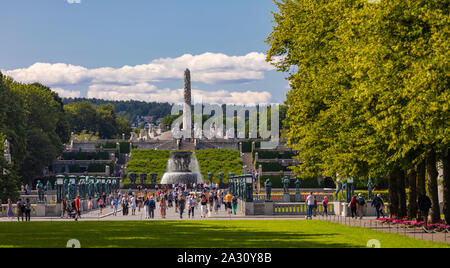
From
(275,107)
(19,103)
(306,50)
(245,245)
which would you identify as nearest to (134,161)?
(19,103)

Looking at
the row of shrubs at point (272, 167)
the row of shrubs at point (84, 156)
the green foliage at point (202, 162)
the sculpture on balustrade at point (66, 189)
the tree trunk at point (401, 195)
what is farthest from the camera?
A: the row of shrubs at point (84, 156)

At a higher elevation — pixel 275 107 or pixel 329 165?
pixel 275 107

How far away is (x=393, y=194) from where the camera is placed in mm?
42188

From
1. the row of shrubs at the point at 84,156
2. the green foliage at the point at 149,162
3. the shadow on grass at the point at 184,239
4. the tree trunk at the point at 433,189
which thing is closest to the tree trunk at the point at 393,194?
the tree trunk at the point at 433,189

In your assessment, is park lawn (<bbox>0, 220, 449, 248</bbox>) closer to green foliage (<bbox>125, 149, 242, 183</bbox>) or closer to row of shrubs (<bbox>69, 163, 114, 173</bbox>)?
green foliage (<bbox>125, 149, 242, 183</bbox>)

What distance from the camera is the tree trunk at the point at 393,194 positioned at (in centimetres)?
4153

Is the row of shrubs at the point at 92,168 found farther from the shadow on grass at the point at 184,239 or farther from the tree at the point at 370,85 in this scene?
the shadow on grass at the point at 184,239

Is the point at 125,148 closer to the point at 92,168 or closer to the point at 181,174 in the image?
the point at 92,168

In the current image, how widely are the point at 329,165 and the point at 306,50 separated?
22.8ft

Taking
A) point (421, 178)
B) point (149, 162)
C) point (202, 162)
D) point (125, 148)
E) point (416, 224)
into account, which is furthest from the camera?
point (125, 148)

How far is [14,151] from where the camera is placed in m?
85.7

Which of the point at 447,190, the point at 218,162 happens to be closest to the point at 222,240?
the point at 447,190
